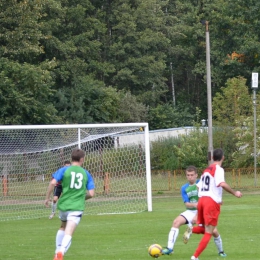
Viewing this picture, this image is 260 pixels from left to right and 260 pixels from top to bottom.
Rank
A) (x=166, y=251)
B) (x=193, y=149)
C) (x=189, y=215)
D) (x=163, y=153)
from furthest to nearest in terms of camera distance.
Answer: (x=163, y=153), (x=193, y=149), (x=189, y=215), (x=166, y=251)

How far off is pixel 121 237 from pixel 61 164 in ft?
33.7

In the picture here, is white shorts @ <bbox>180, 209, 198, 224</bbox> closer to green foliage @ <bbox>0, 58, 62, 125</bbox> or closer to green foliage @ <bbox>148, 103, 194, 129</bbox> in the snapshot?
green foliage @ <bbox>0, 58, 62, 125</bbox>

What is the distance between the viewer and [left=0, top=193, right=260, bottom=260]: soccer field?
13.0 m

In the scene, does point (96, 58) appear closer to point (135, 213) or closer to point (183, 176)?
point (183, 176)

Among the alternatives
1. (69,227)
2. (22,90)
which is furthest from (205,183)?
(22,90)

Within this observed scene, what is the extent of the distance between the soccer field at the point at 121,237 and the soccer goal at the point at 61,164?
243cm

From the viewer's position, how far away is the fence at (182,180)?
39.4 metres

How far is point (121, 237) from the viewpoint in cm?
1619

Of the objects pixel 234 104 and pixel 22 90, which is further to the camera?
pixel 234 104

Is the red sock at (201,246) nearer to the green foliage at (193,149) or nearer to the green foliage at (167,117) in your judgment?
the green foliage at (193,149)

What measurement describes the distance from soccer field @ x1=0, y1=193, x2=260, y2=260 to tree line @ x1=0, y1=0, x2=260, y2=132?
1013 inches

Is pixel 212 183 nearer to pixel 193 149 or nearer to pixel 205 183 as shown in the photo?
pixel 205 183

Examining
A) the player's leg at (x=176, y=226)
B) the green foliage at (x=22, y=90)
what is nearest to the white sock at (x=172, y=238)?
the player's leg at (x=176, y=226)

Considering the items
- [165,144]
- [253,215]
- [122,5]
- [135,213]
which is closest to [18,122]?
[165,144]
